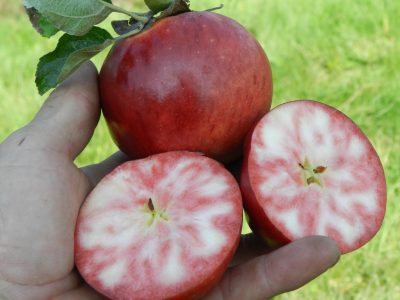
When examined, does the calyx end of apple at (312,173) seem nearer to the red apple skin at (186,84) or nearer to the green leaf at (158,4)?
the red apple skin at (186,84)

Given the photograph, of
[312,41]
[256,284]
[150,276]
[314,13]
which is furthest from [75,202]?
[314,13]

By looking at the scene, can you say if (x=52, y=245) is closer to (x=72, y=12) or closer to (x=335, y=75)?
(x=72, y=12)

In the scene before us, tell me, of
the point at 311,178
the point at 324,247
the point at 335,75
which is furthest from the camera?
the point at 335,75

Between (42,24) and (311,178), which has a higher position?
(42,24)

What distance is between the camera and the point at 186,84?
119 cm

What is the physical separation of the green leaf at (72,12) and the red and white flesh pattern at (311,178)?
0.36 metres

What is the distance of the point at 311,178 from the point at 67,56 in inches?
19.6

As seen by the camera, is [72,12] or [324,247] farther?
[72,12]

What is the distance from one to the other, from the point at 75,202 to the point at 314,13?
6.11ft

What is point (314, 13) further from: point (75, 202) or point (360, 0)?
point (75, 202)

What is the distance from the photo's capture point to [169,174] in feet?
3.93

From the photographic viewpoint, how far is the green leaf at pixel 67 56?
122cm

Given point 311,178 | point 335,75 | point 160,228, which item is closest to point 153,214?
point 160,228

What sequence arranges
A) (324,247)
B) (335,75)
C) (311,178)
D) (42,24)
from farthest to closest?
(335,75), (42,24), (311,178), (324,247)
